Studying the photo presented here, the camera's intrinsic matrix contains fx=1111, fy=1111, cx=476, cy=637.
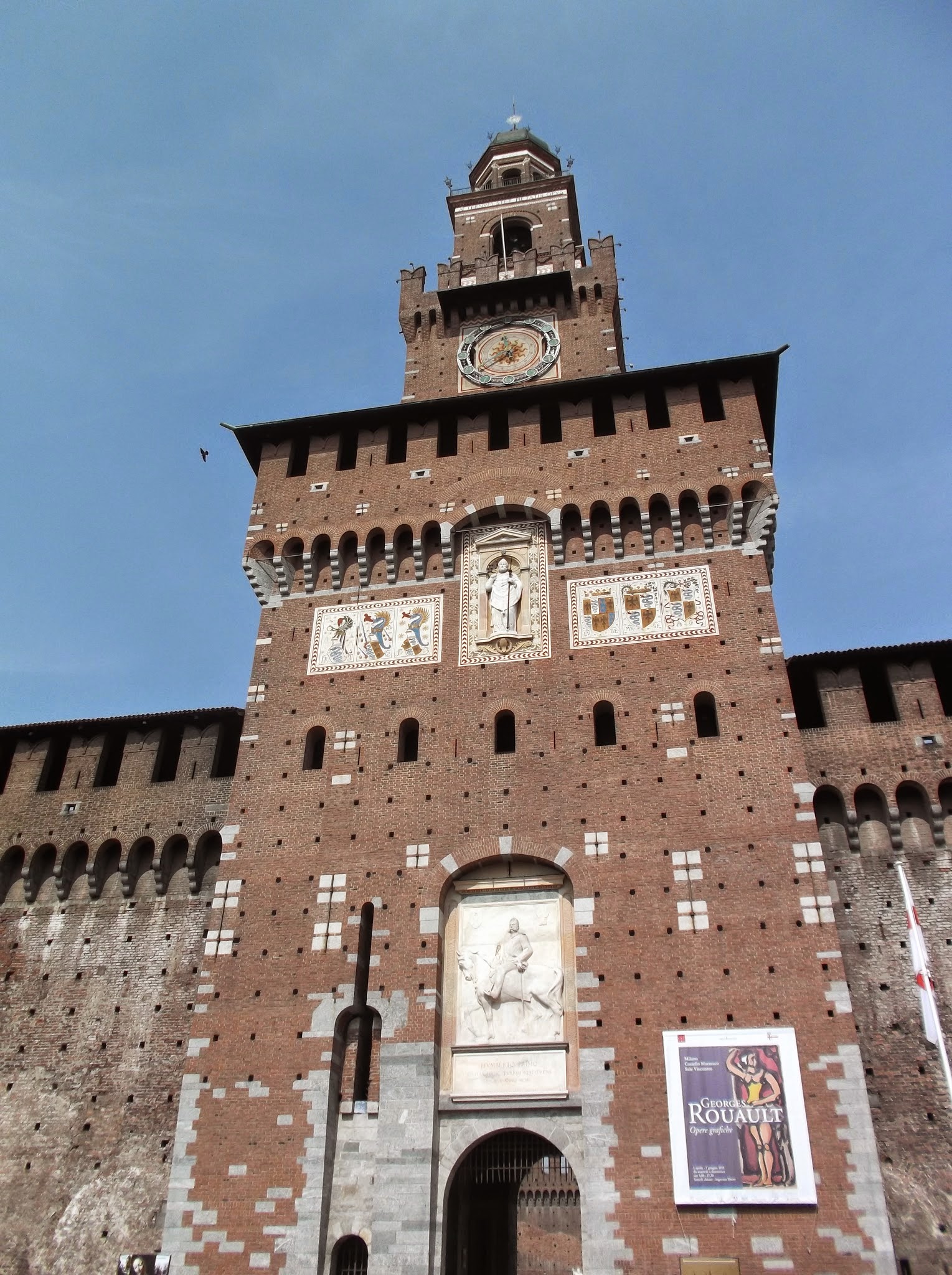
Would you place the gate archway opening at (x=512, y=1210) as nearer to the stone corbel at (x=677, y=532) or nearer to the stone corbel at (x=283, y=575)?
the stone corbel at (x=677, y=532)

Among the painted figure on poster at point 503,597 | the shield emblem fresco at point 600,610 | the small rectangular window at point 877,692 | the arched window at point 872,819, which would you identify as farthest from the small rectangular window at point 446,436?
the arched window at point 872,819

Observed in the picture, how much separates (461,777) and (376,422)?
9.02 meters

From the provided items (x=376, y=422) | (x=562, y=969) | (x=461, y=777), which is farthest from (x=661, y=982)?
(x=376, y=422)

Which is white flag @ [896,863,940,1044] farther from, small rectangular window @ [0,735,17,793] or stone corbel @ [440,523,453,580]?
small rectangular window @ [0,735,17,793]

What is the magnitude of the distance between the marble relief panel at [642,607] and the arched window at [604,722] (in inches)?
47.7

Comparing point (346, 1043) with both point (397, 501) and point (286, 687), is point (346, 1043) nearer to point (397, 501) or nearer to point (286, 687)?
point (286, 687)

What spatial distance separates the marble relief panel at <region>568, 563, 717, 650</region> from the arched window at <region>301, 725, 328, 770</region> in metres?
4.87

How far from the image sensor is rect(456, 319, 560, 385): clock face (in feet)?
84.3

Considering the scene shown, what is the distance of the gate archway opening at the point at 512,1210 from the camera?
1633cm

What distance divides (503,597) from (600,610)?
1869mm

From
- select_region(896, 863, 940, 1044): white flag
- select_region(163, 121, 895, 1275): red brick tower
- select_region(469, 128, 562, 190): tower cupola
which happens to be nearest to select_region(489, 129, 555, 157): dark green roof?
select_region(469, 128, 562, 190): tower cupola

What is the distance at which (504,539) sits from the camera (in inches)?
859

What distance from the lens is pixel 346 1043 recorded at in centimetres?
1736

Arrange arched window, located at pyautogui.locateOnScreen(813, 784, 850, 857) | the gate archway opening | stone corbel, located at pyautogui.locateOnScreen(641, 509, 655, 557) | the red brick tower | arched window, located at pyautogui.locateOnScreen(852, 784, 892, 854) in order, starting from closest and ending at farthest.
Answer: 1. the red brick tower
2. the gate archway opening
3. arched window, located at pyautogui.locateOnScreen(852, 784, 892, 854)
4. arched window, located at pyautogui.locateOnScreen(813, 784, 850, 857)
5. stone corbel, located at pyautogui.locateOnScreen(641, 509, 655, 557)
